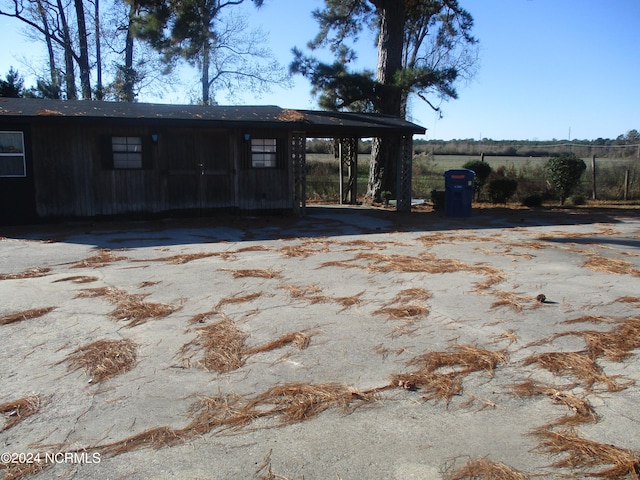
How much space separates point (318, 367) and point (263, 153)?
11.3m

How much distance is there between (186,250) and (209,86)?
2265 cm

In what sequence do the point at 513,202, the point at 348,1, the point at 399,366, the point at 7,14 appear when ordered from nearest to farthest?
the point at 399,366 → the point at 513,202 → the point at 348,1 → the point at 7,14

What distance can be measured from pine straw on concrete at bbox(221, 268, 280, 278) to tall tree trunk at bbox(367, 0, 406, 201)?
42.5 feet

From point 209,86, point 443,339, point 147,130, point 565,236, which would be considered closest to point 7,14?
point 209,86

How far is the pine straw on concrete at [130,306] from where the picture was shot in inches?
199

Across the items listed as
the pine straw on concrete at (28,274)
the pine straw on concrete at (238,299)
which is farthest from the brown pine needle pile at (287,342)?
the pine straw on concrete at (28,274)

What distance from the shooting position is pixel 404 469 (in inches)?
103

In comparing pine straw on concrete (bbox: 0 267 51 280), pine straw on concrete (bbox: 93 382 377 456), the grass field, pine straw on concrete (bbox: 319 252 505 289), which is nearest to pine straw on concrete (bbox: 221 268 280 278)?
pine straw on concrete (bbox: 319 252 505 289)

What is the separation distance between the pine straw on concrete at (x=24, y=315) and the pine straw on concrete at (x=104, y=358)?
1148mm

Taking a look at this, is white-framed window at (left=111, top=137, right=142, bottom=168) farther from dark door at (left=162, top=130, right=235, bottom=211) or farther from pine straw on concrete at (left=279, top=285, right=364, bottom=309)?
pine straw on concrete at (left=279, top=285, right=364, bottom=309)

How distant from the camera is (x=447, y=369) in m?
3.83

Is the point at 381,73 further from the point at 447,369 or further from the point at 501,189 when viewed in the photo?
the point at 447,369

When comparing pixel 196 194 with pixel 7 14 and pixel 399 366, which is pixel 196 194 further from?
pixel 7 14

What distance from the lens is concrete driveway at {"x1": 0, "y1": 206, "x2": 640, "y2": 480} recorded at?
2.72 meters
